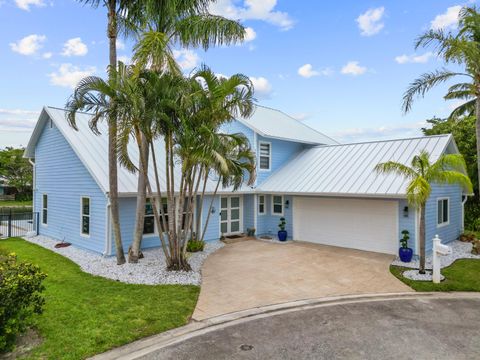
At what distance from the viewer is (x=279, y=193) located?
1517cm

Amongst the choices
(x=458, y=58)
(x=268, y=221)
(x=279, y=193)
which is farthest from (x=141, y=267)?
(x=458, y=58)

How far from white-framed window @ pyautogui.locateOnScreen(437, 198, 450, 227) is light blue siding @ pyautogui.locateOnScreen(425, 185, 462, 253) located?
0.57 feet

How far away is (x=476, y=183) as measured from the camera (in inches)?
744

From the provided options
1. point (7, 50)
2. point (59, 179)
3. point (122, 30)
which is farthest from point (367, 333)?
point (7, 50)

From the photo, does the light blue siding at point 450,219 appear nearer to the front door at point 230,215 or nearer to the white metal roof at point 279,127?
the white metal roof at point 279,127

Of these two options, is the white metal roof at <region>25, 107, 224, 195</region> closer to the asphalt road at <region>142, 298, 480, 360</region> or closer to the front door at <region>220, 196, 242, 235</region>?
the front door at <region>220, 196, 242, 235</region>

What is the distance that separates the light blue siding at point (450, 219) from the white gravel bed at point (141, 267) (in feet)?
27.3

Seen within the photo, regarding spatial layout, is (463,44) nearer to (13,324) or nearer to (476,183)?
(476,183)

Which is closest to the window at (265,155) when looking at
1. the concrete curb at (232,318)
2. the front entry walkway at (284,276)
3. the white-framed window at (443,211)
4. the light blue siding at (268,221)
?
the light blue siding at (268,221)

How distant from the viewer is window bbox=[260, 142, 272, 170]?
1675 centimetres

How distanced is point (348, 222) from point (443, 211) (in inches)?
159

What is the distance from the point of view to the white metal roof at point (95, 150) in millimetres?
11998

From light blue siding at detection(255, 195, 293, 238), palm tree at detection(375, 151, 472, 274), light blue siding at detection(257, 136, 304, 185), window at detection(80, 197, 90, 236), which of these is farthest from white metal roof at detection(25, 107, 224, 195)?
palm tree at detection(375, 151, 472, 274)

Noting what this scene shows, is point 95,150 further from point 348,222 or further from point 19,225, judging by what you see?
point 348,222
